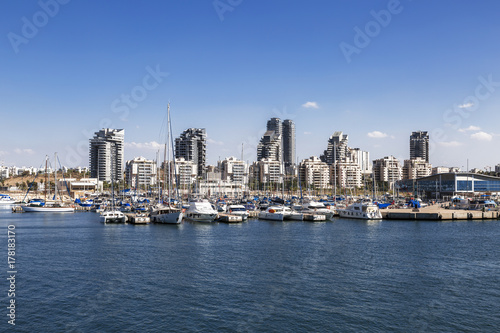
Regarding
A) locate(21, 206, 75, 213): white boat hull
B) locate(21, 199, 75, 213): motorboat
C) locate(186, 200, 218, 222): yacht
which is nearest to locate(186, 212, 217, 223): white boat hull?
locate(186, 200, 218, 222): yacht

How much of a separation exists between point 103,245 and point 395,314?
39.1 m

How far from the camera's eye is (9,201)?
152 m

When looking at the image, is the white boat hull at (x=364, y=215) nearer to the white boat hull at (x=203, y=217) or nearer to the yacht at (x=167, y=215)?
the white boat hull at (x=203, y=217)

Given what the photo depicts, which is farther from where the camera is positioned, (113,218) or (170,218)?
(113,218)

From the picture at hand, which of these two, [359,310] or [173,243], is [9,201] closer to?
[173,243]

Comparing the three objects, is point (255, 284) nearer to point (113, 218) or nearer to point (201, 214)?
point (201, 214)

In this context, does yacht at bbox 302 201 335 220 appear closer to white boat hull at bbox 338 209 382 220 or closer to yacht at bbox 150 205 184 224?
white boat hull at bbox 338 209 382 220

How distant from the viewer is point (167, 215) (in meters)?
77.5

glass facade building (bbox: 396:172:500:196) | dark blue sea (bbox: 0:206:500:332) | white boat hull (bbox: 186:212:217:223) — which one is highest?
glass facade building (bbox: 396:172:500:196)

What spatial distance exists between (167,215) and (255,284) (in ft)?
152

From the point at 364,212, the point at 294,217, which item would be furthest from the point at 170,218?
the point at 364,212

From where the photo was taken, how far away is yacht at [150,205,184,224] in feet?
251

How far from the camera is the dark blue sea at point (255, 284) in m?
25.8

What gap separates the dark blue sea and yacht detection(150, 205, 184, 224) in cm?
1570
